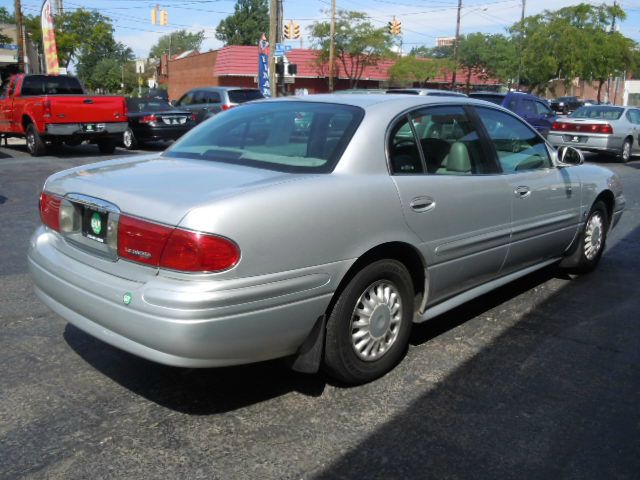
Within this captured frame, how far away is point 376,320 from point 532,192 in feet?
5.99

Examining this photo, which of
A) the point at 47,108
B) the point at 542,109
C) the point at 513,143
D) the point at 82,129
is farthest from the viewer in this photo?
the point at 542,109

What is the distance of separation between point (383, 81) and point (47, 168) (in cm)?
4023

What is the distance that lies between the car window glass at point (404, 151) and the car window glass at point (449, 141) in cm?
7

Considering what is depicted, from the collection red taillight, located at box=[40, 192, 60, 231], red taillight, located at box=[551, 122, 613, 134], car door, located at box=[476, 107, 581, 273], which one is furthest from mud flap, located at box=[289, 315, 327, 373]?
red taillight, located at box=[551, 122, 613, 134]

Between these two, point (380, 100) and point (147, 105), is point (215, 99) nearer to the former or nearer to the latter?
point (147, 105)

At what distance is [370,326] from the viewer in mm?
3451

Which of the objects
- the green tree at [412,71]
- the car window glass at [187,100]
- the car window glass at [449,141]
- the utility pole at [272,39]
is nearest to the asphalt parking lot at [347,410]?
the car window glass at [449,141]

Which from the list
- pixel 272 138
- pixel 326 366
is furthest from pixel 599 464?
pixel 272 138

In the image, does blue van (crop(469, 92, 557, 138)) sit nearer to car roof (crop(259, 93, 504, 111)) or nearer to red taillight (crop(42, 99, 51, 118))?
red taillight (crop(42, 99, 51, 118))

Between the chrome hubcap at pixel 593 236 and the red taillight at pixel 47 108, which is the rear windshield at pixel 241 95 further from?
the chrome hubcap at pixel 593 236

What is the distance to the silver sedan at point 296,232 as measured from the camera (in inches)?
110

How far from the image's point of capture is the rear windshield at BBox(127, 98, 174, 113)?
1725 centimetres

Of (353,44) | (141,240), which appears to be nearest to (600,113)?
(141,240)

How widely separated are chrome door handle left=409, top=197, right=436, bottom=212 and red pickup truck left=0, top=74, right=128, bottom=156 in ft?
38.9
